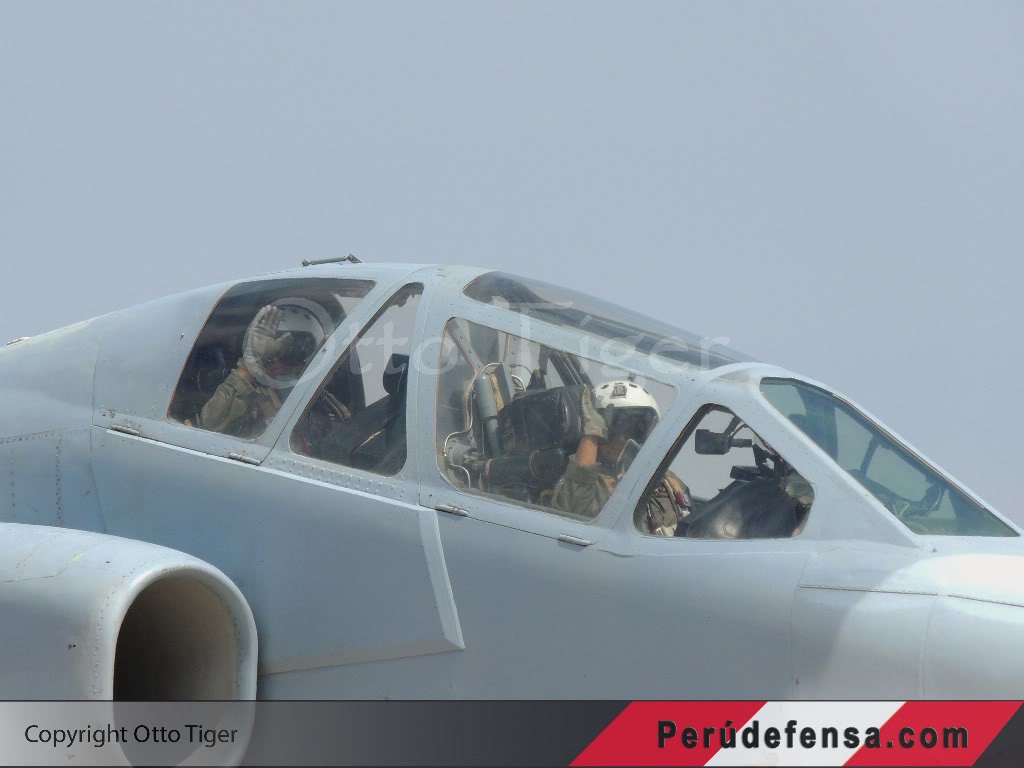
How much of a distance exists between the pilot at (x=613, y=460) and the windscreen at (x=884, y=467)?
605 millimetres

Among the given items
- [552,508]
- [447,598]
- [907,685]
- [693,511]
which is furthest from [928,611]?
[447,598]

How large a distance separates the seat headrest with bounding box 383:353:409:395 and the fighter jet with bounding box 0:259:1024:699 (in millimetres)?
16

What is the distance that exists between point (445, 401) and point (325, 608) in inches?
46.8

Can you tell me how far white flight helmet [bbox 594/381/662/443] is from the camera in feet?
19.7

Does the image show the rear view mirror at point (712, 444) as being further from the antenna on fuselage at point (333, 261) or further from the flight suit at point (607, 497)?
the antenna on fuselage at point (333, 261)

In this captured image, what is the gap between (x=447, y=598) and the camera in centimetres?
593

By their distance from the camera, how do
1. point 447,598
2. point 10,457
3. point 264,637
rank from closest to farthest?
point 447,598, point 264,637, point 10,457

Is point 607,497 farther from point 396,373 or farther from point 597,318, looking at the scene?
point 396,373

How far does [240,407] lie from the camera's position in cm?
701

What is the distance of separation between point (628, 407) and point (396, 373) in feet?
4.47

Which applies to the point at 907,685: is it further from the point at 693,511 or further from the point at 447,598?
the point at 447,598

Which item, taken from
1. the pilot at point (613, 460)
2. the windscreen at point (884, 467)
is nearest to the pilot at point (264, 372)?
the pilot at point (613, 460)

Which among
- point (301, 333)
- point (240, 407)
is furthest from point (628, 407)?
point (240, 407)

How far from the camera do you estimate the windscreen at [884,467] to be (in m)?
5.73
